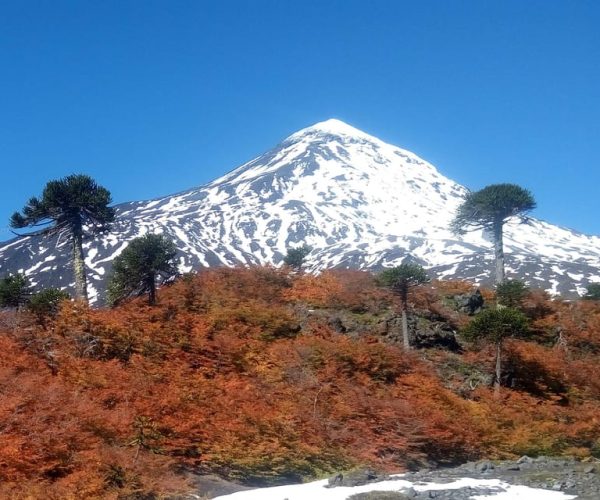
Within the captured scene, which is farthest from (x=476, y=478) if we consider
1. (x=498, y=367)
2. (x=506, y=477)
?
(x=498, y=367)

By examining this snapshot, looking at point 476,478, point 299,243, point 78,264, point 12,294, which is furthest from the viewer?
point 299,243

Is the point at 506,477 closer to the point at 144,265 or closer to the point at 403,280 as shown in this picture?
the point at 403,280

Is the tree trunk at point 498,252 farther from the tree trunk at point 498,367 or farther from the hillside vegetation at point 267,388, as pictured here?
the tree trunk at point 498,367

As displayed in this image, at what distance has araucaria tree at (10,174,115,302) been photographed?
25906 millimetres

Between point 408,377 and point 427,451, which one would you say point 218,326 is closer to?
point 408,377

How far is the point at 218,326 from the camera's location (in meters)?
22.5

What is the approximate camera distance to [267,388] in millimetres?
18312

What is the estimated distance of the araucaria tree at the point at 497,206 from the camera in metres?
39.1

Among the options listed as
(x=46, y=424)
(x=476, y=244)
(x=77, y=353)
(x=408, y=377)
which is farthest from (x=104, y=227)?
(x=476, y=244)

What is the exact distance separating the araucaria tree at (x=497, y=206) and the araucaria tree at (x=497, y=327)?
15.8 metres

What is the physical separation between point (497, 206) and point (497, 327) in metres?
18.5

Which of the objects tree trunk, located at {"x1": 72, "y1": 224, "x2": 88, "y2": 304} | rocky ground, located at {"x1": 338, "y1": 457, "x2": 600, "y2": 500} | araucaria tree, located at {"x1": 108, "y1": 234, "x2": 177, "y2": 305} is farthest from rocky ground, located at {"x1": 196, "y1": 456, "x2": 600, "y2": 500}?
tree trunk, located at {"x1": 72, "y1": 224, "x2": 88, "y2": 304}

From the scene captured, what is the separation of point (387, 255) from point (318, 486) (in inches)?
5648

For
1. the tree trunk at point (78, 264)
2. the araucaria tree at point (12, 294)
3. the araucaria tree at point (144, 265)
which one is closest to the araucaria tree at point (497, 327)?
the araucaria tree at point (144, 265)
